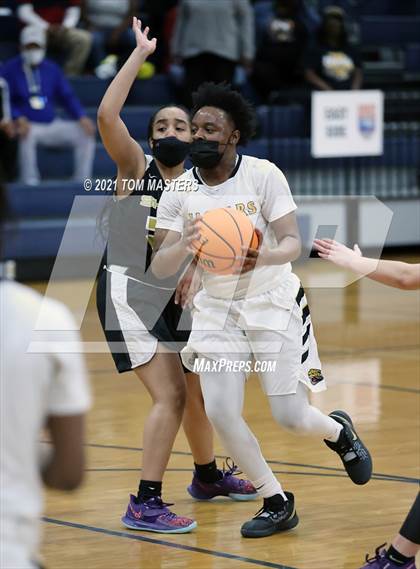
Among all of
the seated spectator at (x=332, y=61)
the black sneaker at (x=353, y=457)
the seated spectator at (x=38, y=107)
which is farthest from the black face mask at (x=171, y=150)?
the seated spectator at (x=332, y=61)

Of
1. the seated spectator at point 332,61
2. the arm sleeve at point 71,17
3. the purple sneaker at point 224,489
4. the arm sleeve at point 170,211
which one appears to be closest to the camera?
the arm sleeve at point 170,211

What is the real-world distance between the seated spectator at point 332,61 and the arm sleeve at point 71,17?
10.2ft

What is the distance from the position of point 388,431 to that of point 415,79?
35.8ft

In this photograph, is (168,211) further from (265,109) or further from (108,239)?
(265,109)

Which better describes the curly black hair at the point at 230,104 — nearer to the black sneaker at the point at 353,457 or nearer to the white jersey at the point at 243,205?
the white jersey at the point at 243,205

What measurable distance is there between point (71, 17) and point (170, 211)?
33.2 ft

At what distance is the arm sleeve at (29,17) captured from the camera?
1437 centimetres

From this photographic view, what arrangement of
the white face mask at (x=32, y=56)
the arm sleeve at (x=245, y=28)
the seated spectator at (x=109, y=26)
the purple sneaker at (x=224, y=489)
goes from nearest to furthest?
the purple sneaker at (x=224, y=489) < the white face mask at (x=32, y=56) < the arm sleeve at (x=245, y=28) < the seated spectator at (x=109, y=26)

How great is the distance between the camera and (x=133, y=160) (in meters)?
5.49

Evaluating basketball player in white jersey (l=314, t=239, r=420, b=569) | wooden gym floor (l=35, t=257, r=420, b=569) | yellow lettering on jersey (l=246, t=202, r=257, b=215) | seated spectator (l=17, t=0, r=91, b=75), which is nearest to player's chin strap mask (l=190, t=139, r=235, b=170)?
yellow lettering on jersey (l=246, t=202, r=257, b=215)

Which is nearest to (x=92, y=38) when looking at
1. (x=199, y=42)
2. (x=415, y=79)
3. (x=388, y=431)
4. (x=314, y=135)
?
(x=199, y=42)

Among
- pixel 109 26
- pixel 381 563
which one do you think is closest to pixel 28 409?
pixel 381 563

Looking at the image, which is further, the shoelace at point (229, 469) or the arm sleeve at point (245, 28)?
the arm sleeve at point (245, 28)

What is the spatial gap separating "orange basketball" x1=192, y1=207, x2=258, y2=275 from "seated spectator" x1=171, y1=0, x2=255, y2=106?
31.4 feet
